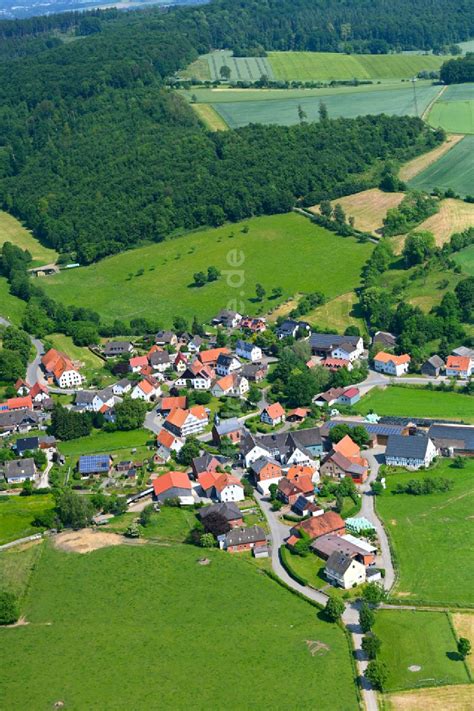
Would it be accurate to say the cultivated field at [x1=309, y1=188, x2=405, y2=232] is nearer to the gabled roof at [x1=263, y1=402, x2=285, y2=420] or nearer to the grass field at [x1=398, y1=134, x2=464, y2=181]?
the grass field at [x1=398, y1=134, x2=464, y2=181]

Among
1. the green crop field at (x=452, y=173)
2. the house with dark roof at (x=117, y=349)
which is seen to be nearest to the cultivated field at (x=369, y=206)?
the green crop field at (x=452, y=173)

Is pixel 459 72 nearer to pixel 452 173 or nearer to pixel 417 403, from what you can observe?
pixel 452 173

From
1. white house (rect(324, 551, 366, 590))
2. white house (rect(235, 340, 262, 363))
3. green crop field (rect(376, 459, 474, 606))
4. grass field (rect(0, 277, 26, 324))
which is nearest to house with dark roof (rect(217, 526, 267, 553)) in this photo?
→ white house (rect(324, 551, 366, 590))

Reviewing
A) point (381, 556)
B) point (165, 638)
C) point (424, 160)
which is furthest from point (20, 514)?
point (424, 160)

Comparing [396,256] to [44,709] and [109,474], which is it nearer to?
[109,474]

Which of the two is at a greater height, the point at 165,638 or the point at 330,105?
the point at 330,105

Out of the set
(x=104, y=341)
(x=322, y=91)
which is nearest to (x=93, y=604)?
(x=104, y=341)

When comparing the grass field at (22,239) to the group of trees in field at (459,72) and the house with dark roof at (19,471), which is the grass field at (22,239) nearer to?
the house with dark roof at (19,471)
